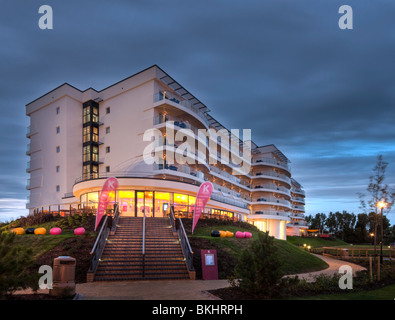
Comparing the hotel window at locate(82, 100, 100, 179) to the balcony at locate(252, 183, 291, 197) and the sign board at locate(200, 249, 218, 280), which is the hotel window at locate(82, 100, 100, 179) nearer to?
the sign board at locate(200, 249, 218, 280)

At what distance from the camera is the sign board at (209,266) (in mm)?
16688

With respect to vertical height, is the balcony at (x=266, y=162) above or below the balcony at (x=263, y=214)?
above

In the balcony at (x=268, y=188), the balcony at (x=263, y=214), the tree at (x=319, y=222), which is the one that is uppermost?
the balcony at (x=268, y=188)

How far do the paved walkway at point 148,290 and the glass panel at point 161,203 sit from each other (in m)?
19.0

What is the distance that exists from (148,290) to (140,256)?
5016 mm

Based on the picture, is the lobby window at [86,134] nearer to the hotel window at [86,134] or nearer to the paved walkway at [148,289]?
the hotel window at [86,134]

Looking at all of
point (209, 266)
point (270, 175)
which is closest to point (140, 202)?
point (209, 266)

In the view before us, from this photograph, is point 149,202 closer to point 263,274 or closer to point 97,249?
point 97,249

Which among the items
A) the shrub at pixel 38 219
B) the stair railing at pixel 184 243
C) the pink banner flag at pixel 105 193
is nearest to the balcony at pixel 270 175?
the shrub at pixel 38 219

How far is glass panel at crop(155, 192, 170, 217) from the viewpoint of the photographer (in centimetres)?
3447

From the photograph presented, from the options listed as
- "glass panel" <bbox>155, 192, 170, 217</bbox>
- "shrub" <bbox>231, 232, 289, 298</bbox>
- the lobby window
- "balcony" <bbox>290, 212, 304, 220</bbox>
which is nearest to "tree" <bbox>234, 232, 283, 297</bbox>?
"shrub" <bbox>231, 232, 289, 298</bbox>

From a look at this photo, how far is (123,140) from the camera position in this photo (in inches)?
1686

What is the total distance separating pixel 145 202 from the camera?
34000 mm
